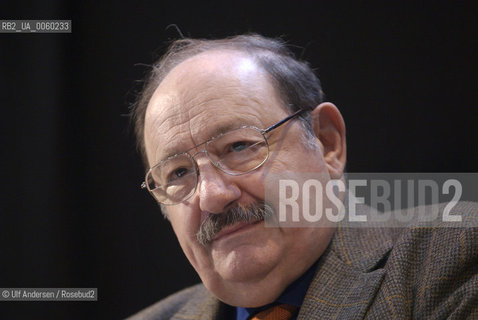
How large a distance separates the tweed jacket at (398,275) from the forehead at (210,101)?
47 centimetres

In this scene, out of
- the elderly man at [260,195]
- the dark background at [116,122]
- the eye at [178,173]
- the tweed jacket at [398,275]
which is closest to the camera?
the tweed jacket at [398,275]

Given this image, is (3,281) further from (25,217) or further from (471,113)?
(471,113)

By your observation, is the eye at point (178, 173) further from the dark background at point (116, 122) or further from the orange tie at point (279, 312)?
the dark background at point (116, 122)

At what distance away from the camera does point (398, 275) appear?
5.02ft

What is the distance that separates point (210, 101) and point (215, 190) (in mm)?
294

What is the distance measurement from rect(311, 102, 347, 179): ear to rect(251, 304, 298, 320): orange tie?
19.2 inches

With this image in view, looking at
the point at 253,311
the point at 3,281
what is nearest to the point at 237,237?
the point at 253,311

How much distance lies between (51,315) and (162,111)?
119cm

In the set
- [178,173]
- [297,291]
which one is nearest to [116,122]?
[178,173]

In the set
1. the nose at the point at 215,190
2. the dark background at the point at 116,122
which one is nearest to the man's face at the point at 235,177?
the nose at the point at 215,190

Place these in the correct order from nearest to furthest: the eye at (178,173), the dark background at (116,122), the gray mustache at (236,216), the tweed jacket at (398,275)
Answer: the tweed jacket at (398,275) → the gray mustache at (236,216) → the eye at (178,173) → the dark background at (116,122)

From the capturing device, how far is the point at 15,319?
8.16ft

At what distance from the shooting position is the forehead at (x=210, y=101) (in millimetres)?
1779

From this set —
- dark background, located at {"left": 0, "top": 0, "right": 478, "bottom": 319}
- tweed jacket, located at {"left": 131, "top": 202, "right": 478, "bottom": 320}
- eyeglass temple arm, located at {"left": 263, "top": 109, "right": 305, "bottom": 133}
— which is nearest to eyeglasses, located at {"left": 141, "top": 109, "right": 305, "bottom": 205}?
eyeglass temple arm, located at {"left": 263, "top": 109, "right": 305, "bottom": 133}
